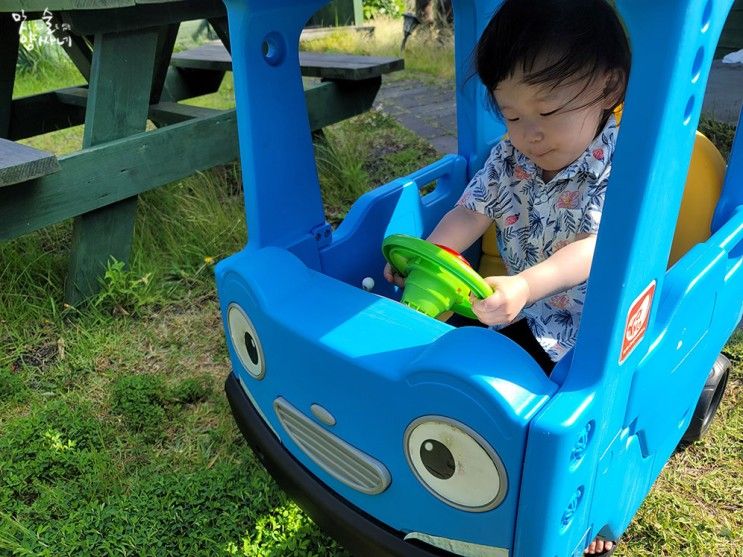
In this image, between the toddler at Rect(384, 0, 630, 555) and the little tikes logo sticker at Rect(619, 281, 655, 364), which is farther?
the toddler at Rect(384, 0, 630, 555)

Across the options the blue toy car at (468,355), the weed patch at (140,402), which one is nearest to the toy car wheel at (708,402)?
the blue toy car at (468,355)

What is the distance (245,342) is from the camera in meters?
1.13

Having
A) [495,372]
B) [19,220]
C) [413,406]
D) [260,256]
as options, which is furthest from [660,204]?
[19,220]

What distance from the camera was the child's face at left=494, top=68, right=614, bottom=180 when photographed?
3.17 feet

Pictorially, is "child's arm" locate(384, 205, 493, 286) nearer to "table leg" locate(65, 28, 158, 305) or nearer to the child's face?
the child's face

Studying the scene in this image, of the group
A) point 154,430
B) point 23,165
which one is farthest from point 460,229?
point 23,165

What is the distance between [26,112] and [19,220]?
1.26 m

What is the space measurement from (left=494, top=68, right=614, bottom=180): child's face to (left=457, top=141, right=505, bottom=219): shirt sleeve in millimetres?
194

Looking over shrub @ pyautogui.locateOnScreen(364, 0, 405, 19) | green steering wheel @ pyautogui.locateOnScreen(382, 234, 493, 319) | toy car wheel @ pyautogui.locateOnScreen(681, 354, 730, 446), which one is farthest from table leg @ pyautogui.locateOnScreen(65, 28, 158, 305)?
shrub @ pyautogui.locateOnScreen(364, 0, 405, 19)

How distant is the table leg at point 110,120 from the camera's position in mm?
1995

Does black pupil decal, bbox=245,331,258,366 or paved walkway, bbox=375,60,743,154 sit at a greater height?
black pupil decal, bbox=245,331,258,366

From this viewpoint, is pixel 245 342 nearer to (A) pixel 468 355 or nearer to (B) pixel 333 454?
(B) pixel 333 454

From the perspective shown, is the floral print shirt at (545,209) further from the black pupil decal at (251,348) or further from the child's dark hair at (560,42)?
the black pupil decal at (251,348)

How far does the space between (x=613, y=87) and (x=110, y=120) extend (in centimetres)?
156
